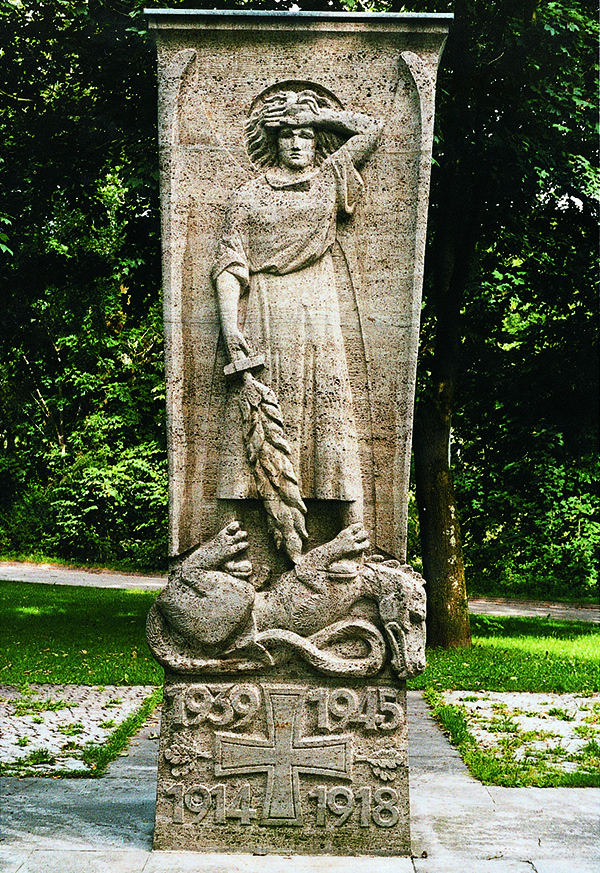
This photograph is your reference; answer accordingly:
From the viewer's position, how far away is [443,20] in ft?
15.6

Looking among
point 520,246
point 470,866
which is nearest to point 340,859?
point 470,866

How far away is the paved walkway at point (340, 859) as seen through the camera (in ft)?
14.7

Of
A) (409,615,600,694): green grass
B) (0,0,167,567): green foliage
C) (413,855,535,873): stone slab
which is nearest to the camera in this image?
(413,855,535,873): stone slab

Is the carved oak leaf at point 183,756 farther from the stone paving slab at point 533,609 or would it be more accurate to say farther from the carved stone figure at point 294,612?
the stone paving slab at point 533,609

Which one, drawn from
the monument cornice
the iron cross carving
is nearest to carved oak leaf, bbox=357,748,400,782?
the iron cross carving

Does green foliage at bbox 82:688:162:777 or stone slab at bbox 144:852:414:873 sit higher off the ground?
stone slab at bbox 144:852:414:873

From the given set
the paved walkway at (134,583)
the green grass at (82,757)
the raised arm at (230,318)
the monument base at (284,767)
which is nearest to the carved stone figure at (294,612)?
the monument base at (284,767)

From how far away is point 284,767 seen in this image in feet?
15.7

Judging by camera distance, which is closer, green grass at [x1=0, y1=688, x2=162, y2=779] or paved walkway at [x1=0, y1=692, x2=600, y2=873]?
paved walkway at [x1=0, y1=692, x2=600, y2=873]

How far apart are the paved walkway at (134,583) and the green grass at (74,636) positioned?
1.79 metres

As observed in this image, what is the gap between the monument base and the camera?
4734mm

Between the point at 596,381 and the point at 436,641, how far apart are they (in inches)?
172

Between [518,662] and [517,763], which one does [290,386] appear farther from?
[518,662]

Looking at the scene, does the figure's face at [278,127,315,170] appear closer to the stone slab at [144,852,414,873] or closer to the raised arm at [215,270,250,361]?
the raised arm at [215,270,250,361]
